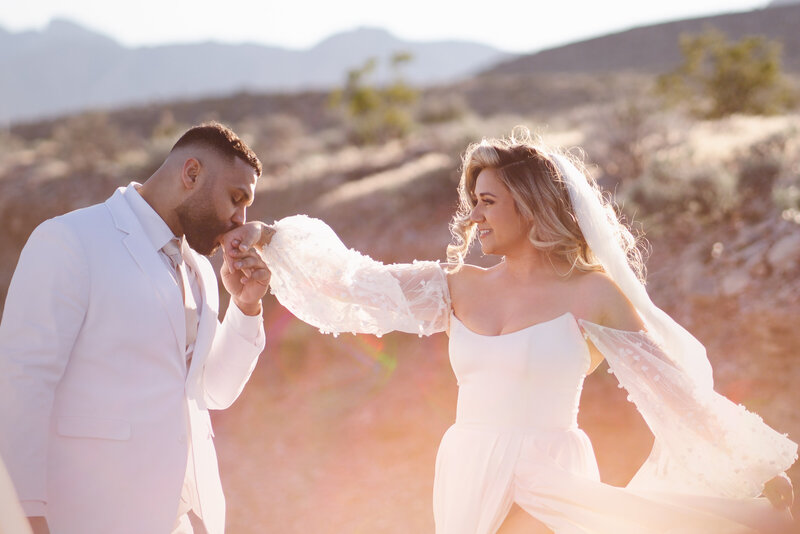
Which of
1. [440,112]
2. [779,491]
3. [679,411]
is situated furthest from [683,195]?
[440,112]

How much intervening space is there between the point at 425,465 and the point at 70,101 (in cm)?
20081

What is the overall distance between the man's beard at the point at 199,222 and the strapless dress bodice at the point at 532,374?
1206 millimetres

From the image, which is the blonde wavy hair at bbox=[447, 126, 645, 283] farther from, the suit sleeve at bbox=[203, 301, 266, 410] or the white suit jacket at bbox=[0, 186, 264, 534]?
the white suit jacket at bbox=[0, 186, 264, 534]

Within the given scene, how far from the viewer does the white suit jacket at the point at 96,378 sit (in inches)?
97.4

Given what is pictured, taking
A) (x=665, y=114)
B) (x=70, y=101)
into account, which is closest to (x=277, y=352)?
(x=665, y=114)

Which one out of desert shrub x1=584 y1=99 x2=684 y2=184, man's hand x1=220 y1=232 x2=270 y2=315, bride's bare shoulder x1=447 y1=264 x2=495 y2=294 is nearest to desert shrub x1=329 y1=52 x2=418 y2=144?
desert shrub x1=584 y1=99 x2=684 y2=184

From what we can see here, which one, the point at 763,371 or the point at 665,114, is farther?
the point at 665,114

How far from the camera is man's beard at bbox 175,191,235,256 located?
3.06 meters

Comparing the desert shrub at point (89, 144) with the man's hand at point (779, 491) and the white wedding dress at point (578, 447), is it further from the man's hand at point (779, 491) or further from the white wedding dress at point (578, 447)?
the man's hand at point (779, 491)

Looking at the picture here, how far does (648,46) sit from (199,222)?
58.3 metres

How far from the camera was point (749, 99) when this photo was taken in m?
19.3

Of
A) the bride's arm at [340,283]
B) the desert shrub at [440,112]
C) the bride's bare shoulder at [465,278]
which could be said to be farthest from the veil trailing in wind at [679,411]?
the desert shrub at [440,112]

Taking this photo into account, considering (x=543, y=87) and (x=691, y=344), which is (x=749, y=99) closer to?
(x=691, y=344)

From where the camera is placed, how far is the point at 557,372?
10.1 ft
